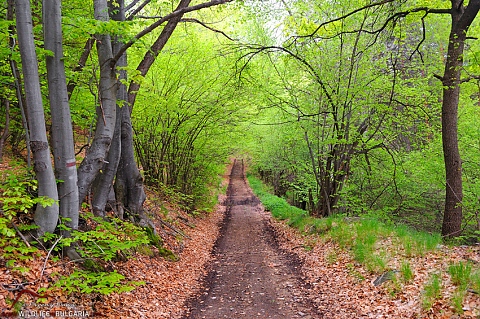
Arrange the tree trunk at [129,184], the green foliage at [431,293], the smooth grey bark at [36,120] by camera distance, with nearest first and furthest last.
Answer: the smooth grey bark at [36,120] → the green foliage at [431,293] → the tree trunk at [129,184]

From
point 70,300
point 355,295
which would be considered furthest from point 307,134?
point 70,300

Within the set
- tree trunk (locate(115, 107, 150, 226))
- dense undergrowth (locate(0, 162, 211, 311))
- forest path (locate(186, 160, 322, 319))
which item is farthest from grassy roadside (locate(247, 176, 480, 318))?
tree trunk (locate(115, 107, 150, 226))

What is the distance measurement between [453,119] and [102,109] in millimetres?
6904

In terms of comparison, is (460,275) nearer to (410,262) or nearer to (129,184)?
(410,262)

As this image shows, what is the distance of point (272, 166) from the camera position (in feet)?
Result: 80.4

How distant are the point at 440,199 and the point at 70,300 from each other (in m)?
11.0

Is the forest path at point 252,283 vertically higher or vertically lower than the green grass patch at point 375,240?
lower

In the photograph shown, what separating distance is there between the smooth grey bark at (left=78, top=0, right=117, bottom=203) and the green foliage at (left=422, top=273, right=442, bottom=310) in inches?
207

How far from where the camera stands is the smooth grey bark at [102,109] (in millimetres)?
5152

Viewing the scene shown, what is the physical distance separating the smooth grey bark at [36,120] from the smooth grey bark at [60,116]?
0.83 feet

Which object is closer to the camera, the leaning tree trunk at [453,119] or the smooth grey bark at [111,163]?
the smooth grey bark at [111,163]

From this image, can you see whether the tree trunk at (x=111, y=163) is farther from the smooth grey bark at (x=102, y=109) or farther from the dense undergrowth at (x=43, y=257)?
the dense undergrowth at (x=43, y=257)

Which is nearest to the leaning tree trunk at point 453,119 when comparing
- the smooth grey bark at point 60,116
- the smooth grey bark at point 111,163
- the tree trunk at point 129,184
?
the smooth grey bark at point 111,163

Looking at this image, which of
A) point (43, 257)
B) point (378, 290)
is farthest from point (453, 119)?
point (43, 257)
